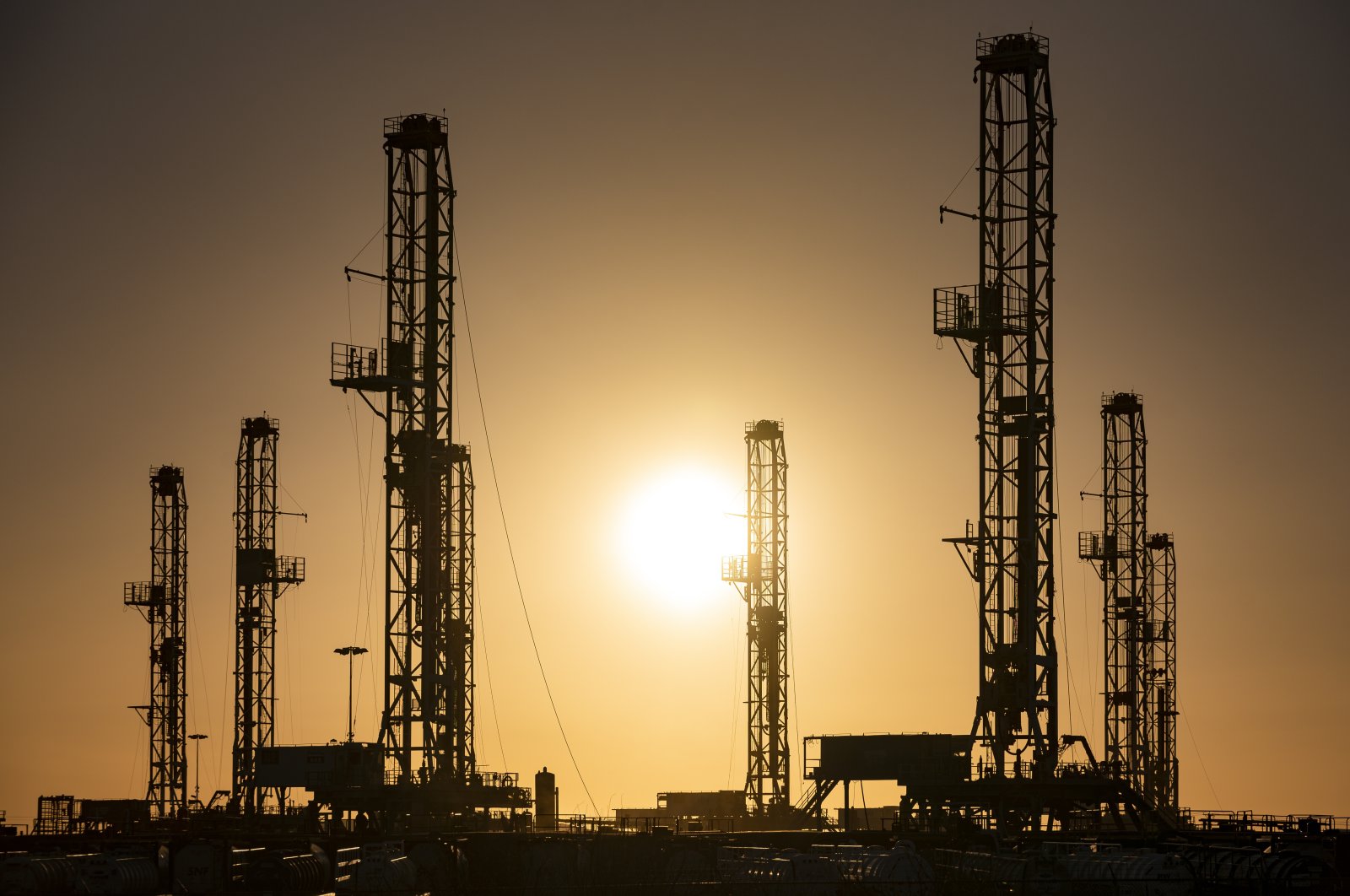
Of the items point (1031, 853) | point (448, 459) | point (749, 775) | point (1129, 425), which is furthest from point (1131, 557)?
point (1031, 853)

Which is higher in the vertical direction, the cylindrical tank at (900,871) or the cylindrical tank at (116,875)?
the cylindrical tank at (900,871)

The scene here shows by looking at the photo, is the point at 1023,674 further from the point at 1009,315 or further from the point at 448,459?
the point at 448,459

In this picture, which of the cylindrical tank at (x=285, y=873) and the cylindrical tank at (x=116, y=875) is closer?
the cylindrical tank at (x=116, y=875)

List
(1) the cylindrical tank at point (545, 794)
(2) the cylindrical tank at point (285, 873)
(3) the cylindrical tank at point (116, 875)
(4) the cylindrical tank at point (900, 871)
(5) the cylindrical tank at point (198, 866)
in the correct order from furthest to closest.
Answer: (1) the cylindrical tank at point (545, 794), (5) the cylindrical tank at point (198, 866), (2) the cylindrical tank at point (285, 873), (3) the cylindrical tank at point (116, 875), (4) the cylindrical tank at point (900, 871)

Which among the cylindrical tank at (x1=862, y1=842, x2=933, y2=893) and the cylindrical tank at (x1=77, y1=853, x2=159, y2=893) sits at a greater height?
the cylindrical tank at (x1=862, y1=842, x2=933, y2=893)

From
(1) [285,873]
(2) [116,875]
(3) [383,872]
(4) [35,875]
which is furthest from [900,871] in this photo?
(4) [35,875]

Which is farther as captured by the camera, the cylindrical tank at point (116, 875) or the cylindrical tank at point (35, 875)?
the cylindrical tank at point (116, 875)

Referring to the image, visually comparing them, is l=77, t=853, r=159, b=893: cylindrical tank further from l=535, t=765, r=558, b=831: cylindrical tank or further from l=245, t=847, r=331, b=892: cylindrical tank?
l=535, t=765, r=558, b=831: cylindrical tank

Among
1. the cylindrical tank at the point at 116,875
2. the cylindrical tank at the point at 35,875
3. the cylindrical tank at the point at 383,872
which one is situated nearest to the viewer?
the cylindrical tank at the point at 383,872

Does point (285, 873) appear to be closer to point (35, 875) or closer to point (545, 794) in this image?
point (35, 875)

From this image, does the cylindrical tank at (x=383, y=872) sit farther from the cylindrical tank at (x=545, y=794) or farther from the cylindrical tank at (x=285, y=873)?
the cylindrical tank at (x=545, y=794)

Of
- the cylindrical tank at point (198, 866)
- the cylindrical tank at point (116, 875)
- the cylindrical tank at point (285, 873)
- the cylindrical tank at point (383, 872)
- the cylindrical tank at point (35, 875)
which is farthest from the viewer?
the cylindrical tank at point (198, 866)

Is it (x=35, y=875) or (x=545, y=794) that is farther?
(x=545, y=794)

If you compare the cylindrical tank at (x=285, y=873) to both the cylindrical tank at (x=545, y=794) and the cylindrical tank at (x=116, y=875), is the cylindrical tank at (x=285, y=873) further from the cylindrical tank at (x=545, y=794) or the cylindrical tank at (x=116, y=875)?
the cylindrical tank at (x=545, y=794)
